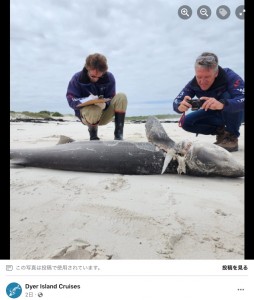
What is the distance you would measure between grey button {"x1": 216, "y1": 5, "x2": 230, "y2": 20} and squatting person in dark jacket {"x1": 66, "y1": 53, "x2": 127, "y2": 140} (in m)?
1.55

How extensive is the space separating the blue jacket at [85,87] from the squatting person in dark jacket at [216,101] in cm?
85

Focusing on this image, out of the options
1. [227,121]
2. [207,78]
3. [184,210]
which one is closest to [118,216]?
[184,210]

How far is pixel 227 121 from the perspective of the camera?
365cm

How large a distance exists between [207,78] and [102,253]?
2278 mm

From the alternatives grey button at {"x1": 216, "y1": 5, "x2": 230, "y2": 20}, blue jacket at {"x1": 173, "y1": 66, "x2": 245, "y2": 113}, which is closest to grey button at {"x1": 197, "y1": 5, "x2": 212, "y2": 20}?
grey button at {"x1": 216, "y1": 5, "x2": 230, "y2": 20}

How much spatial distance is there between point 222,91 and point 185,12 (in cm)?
165

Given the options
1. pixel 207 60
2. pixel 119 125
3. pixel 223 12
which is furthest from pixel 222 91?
pixel 223 12

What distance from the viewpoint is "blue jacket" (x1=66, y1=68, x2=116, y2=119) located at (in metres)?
3.50

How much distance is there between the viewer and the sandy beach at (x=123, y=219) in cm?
133

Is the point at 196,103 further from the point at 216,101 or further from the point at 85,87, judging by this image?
the point at 85,87

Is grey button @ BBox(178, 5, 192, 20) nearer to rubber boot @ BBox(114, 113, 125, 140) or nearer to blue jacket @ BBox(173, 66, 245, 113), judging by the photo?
blue jacket @ BBox(173, 66, 245, 113)

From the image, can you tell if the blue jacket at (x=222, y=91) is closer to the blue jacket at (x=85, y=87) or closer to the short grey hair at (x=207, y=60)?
the short grey hair at (x=207, y=60)

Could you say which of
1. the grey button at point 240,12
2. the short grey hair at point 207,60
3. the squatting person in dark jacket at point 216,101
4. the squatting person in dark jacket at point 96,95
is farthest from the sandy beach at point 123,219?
the squatting person in dark jacket at point 96,95
